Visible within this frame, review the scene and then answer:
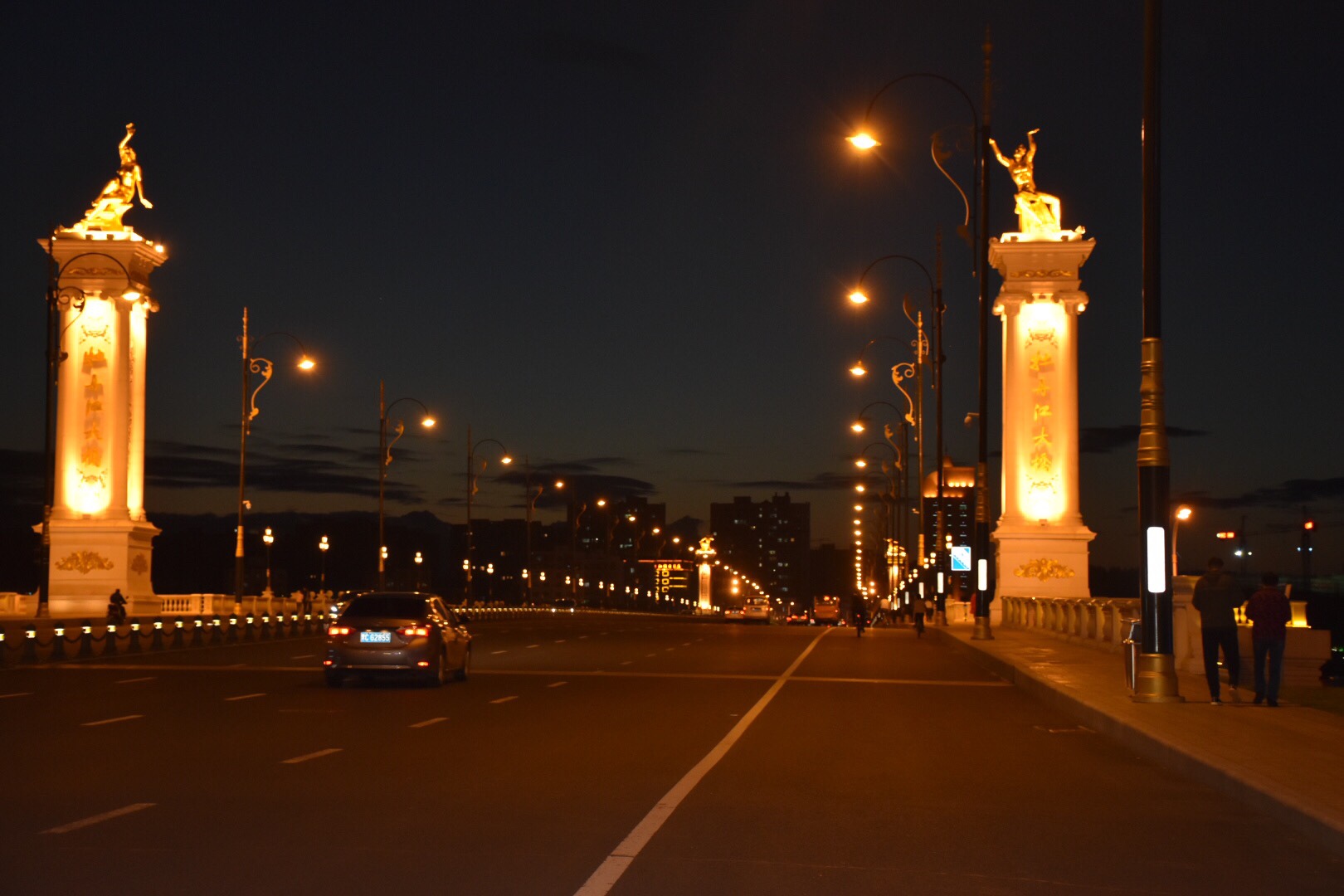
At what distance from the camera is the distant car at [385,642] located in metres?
25.0

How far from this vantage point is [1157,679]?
19609 millimetres

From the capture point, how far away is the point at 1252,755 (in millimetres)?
14094

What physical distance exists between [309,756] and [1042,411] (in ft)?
161

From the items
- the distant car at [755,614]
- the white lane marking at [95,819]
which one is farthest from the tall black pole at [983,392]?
the distant car at [755,614]

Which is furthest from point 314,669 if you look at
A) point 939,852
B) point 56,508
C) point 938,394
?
point 56,508

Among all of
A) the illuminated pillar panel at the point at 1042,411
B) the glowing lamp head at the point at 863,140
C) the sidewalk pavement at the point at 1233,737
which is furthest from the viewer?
the illuminated pillar panel at the point at 1042,411

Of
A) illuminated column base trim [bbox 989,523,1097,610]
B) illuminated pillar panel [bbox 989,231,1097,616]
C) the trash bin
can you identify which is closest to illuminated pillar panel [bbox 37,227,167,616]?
illuminated column base trim [bbox 989,523,1097,610]

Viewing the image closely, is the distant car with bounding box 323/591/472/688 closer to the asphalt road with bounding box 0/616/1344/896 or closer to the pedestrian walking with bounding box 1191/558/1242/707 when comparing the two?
the asphalt road with bounding box 0/616/1344/896

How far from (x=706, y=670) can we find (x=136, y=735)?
1552 cm

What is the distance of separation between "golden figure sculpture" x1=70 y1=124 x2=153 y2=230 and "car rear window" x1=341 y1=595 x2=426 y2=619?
41.5 metres

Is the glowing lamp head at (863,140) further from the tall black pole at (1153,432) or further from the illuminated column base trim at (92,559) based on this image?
the illuminated column base trim at (92,559)

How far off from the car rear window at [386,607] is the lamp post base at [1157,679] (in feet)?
37.0

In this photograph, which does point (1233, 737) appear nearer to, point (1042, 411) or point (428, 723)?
point (428, 723)

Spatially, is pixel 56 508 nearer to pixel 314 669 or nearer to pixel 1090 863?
pixel 314 669
